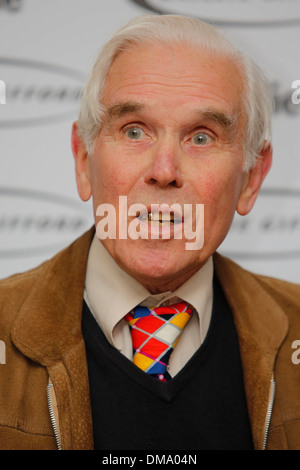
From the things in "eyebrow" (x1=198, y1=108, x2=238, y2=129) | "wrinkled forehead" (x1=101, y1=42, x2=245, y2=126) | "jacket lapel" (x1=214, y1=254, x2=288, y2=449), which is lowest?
"jacket lapel" (x1=214, y1=254, x2=288, y2=449)

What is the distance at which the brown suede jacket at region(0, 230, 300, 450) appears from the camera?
1185 millimetres

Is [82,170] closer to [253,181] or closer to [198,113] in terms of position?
[198,113]

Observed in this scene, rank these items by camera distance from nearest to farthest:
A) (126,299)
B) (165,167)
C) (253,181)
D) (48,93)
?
(165,167), (126,299), (253,181), (48,93)

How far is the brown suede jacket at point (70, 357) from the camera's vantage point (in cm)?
118

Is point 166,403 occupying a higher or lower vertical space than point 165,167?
lower

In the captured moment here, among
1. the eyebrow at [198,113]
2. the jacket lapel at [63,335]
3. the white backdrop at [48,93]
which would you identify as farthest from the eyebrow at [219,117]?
the white backdrop at [48,93]

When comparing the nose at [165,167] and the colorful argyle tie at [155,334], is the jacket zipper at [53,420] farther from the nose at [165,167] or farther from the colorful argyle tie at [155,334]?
the nose at [165,167]

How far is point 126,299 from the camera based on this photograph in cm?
130

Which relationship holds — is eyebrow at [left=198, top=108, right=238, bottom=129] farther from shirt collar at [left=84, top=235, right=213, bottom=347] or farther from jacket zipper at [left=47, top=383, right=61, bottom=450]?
jacket zipper at [left=47, top=383, right=61, bottom=450]

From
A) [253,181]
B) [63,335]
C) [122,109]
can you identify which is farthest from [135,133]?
[63,335]

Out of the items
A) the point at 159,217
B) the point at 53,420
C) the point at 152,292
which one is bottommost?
the point at 53,420

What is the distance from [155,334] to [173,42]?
656mm

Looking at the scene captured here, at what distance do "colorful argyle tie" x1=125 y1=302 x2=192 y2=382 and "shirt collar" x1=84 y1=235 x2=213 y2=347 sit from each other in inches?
1.0

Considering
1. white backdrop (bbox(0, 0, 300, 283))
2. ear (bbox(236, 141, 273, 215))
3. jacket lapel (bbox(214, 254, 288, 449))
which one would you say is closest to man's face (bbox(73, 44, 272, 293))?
ear (bbox(236, 141, 273, 215))
